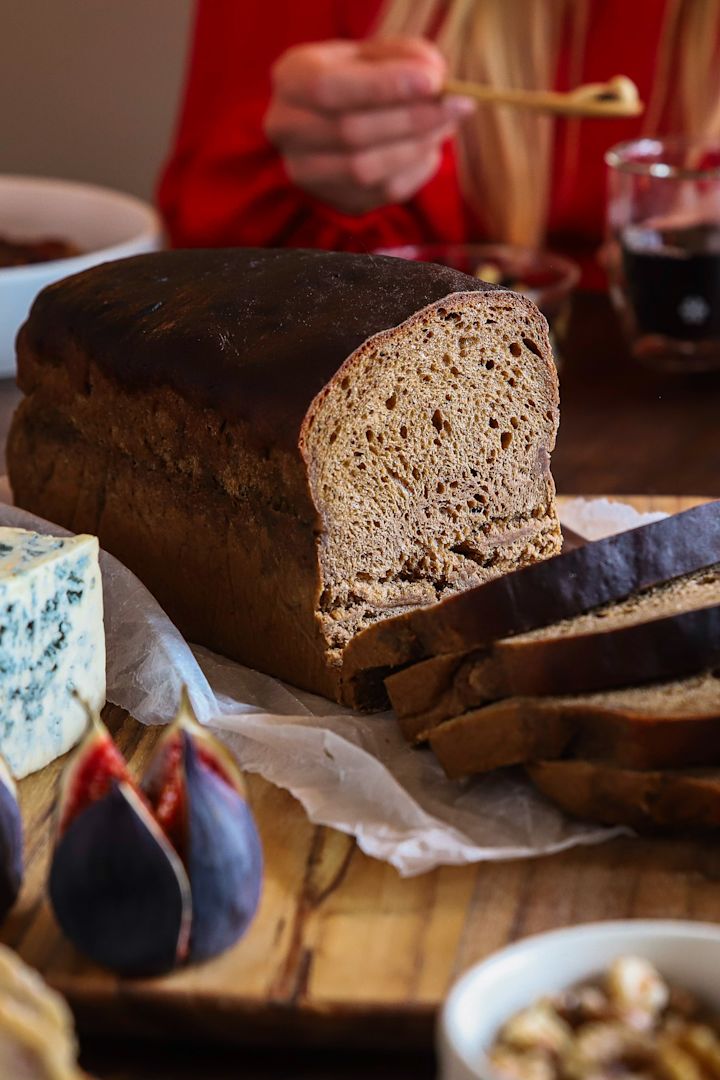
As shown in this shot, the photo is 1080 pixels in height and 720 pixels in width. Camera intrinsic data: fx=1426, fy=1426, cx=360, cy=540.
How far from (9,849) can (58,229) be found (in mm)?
2961

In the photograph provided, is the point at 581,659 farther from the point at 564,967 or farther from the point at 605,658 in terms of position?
the point at 564,967

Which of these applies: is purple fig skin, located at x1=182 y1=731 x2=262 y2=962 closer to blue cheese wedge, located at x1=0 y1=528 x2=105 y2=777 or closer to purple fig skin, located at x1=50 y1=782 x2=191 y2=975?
purple fig skin, located at x1=50 y1=782 x2=191 y2=975

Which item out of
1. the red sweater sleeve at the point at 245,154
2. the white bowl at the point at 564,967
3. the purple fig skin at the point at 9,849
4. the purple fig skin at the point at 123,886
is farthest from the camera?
the red sweater sleeve at the point at 245,154

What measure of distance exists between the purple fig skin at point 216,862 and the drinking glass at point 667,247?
2.19 metres

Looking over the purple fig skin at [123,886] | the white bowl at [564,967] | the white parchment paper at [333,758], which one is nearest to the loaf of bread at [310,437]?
the white parchment paper at [333,758]

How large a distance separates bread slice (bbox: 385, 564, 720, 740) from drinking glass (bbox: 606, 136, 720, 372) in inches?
62.2

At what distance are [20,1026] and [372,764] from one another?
77 centimetres

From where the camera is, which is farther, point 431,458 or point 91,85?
point 91,85

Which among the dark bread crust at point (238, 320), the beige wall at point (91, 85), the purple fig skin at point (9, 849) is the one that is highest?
the dark bread crust at point (238, 320)

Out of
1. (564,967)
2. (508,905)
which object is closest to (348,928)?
(508,905)

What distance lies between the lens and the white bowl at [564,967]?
1.32m

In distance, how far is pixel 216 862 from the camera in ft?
5.11

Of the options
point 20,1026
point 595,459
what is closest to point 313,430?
point 20,1026

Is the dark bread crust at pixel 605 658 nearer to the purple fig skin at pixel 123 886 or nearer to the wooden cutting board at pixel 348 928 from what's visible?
the wooden cutting board at pixel 348 928
